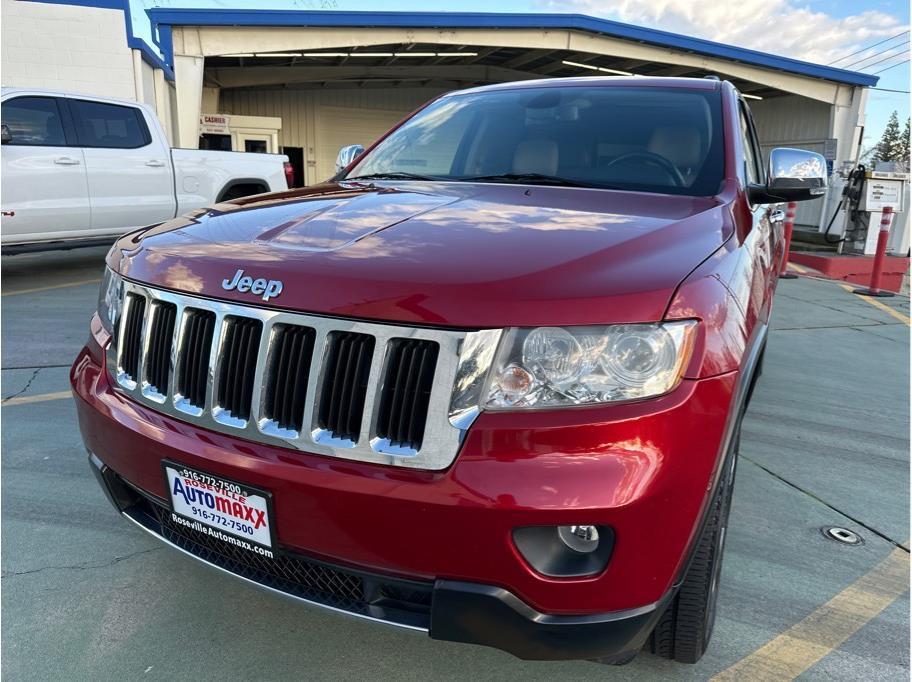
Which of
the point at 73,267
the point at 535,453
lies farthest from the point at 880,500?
the point at 73,267

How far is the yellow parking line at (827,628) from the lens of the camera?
201 centimetres

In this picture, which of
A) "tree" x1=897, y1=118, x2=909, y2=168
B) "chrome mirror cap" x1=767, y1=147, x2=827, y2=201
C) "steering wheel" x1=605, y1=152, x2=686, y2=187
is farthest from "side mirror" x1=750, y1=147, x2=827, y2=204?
"tree" x1=897, y1=118, x2=909, y2=168

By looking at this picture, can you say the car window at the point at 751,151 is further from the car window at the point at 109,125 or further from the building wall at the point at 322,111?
the building wall at the point at 322,111

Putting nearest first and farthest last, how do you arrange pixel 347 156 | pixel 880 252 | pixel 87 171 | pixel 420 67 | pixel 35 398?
pixel 347 156, pixel 35 398, pixel 87 171, pixel 880 252, pixel 420 67

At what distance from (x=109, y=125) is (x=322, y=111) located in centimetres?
1791

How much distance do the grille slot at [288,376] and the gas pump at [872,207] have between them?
14.0 metres

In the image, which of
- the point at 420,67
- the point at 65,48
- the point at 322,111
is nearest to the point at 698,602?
the point at 65,48

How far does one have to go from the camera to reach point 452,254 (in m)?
1.60

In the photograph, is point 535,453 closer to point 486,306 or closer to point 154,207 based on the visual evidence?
point 486,306

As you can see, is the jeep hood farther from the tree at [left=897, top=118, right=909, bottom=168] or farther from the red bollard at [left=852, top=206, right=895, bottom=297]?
the tree at [left=897, top=118, right=909, bottom=168]

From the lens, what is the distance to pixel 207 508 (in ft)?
5.64

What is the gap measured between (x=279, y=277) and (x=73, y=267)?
8.86m

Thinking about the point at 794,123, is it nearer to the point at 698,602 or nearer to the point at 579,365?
the point at 698,602

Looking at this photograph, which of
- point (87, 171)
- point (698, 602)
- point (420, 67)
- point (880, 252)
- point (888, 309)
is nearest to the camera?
point (698, 602)
